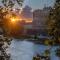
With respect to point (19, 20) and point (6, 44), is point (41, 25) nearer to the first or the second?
point (19, 20)

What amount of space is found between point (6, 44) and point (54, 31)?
0.54 m

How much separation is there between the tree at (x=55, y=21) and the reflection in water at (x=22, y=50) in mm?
289

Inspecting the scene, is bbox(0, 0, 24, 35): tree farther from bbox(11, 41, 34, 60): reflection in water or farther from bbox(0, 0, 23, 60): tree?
bbox(11, 41, 34, 60): reflection in water

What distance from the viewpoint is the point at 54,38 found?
1.88 meters

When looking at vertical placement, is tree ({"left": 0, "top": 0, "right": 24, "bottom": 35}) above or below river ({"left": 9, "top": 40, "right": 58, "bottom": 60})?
above

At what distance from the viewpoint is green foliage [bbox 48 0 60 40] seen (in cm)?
180

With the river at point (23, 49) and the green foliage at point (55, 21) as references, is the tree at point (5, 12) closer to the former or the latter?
the river at point (23, 49)

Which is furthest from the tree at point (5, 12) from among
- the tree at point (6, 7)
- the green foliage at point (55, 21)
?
the green foliage at point (55, 21)

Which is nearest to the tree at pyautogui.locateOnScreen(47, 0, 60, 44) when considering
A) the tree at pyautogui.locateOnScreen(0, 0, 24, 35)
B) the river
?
the river

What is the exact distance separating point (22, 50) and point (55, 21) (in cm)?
48

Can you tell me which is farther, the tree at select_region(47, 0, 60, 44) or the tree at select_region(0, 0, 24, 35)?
the tree at select_region(0, 0, 24, 35)

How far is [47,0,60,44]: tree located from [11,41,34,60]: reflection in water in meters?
0.29

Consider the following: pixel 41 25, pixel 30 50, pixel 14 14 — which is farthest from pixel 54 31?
pixel 14 14

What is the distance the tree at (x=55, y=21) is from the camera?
180cm
